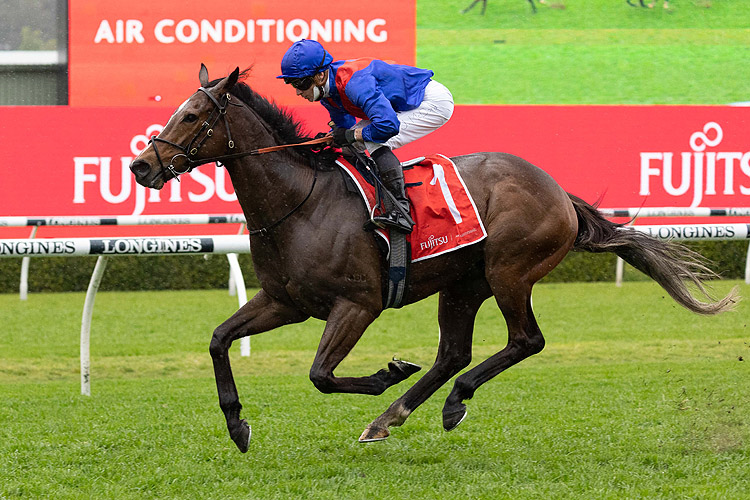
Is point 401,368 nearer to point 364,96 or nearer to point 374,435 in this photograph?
point 374,435

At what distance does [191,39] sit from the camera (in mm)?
7848

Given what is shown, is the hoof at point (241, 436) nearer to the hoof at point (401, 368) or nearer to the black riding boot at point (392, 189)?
the hoof at point (401, 368)

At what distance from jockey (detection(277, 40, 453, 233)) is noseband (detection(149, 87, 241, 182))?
24 cm

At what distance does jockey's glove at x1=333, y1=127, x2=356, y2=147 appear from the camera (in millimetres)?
3436

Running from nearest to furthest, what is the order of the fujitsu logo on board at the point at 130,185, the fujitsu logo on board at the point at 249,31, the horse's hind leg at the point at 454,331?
the horse's hind leg at the point at 454,331 < the fujitsu logo on board at the point at 130,185 < the fujitsu logo on board at the point at 249,31

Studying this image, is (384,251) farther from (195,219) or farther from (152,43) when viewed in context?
(152,43)

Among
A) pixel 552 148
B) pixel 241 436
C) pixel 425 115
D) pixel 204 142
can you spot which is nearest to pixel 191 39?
pixel 552 148

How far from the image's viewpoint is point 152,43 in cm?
780

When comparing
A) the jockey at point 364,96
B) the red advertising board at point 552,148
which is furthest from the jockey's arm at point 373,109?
the red advertising board at point 552,148

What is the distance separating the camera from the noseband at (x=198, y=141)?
10.6 ft

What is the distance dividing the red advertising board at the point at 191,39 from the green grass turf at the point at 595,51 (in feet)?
2.14

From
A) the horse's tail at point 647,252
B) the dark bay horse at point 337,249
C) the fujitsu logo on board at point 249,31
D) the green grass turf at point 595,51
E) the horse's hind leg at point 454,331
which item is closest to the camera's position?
the dark bay horse at point 337,249

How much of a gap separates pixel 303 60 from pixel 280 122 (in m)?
0.26

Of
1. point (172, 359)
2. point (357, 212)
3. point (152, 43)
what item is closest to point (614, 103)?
point (152, 43)
